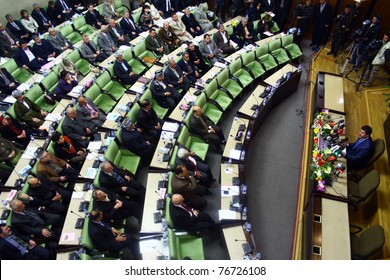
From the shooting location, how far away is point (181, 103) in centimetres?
694

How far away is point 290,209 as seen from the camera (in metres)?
5.96

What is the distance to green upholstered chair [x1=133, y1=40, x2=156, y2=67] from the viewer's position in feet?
28.3

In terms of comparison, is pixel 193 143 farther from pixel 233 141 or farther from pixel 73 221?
pixel 73 221

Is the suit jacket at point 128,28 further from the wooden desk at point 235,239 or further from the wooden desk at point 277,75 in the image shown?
the wooden desk at point 235,239

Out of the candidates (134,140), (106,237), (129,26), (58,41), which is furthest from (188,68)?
(106,237)

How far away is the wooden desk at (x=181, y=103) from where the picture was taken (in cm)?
661

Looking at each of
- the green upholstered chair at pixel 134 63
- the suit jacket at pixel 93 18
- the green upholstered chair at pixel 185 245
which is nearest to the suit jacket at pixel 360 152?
the green upholstered chair at pixel 185 245

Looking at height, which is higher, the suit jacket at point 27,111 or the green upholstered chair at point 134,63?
the green upholstered chair at point 134,63

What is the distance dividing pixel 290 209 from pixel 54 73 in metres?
6.75

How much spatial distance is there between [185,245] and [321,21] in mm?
8837

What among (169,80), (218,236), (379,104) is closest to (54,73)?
(169,80)

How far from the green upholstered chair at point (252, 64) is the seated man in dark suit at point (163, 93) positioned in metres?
2.32

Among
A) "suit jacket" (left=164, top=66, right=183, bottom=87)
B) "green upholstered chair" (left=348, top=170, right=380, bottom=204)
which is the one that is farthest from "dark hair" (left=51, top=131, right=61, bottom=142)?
"green upholstered chair" (left=348, top=170, right=380, bottom=204)

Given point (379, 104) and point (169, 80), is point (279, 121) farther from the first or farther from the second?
point (169, 80)
